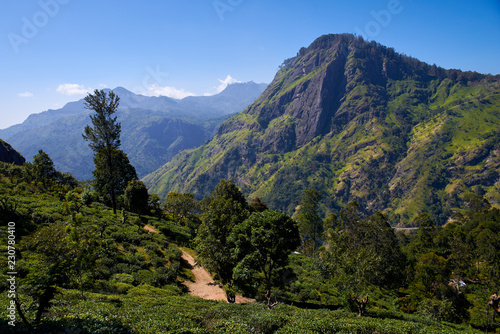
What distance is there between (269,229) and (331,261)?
8.72m

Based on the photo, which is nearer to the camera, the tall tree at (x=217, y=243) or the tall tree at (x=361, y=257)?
the tall tree at (x=361, y=257)

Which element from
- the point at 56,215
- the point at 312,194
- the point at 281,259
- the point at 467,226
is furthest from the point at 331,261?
the point at 467,226

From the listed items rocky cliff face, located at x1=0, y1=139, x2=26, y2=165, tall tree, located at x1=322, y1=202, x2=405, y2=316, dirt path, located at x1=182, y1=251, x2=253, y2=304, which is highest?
rocky cliff face, located at x1=0, y1=139, x2=26, y2=165

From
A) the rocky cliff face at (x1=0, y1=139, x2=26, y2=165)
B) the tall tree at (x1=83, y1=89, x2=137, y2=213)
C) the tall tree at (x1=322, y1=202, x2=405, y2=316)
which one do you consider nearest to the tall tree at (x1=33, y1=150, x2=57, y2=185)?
the tall tree at (x1=83, y1=89, x2=137, y2=213)

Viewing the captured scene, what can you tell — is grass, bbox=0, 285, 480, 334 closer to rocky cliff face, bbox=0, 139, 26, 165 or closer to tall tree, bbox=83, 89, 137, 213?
tall tree, bbox=83, 89, 137, 213

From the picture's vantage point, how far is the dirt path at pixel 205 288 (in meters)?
31.0

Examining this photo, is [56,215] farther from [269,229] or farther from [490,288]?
[490,288]

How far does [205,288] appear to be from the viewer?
33.3 metres

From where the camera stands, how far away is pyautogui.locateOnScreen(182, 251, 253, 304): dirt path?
1219 inches

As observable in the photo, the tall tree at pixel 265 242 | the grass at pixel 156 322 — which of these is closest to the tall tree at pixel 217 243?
the tall tree at pixel 265 242

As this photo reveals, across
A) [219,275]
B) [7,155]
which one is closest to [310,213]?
Result: [219,275]

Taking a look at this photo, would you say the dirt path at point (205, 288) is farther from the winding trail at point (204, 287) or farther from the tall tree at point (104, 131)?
the tall tree at point (104, 131)

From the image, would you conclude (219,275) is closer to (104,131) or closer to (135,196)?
(135,196)

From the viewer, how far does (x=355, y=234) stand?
58750 millimetres
